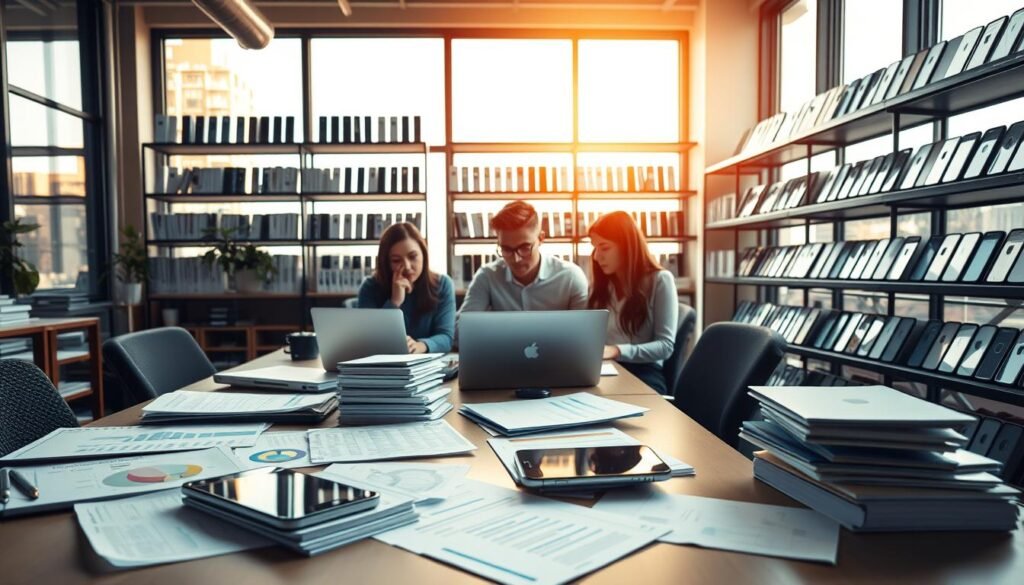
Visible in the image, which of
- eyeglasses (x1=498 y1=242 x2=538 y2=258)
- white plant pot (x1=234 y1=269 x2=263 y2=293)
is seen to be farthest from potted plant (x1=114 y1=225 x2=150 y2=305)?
eyeglasses (x1=498 y1=242 x2=538 y2=258)

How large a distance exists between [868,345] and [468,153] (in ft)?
10.7

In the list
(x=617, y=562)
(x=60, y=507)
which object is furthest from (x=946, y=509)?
(x=60, y=507)

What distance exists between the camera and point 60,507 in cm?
84

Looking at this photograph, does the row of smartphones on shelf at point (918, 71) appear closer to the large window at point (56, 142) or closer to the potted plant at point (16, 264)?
the potted plant at point (16, 264)

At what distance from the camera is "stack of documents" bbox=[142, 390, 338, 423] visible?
1.30 metres

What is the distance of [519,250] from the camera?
254cm

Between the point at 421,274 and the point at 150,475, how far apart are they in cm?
187

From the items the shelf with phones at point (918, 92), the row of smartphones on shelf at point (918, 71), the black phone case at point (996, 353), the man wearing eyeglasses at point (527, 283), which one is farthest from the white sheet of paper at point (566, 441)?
the row of smartphones on shelf at point (918, 71)

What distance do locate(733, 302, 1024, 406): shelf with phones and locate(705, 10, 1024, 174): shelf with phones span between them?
32.6 inches

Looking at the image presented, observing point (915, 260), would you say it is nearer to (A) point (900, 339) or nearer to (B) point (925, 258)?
(B) point (925, 258)

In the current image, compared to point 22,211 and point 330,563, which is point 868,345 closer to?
point 330,563

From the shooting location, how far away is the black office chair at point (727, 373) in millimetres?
1508

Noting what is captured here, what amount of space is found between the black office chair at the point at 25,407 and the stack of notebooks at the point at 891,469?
1.32 meters

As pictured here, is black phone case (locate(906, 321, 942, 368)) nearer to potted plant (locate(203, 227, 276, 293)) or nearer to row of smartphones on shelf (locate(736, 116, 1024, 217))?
row of smartphones on shelf (locate(736, 116, 1024, 217))
